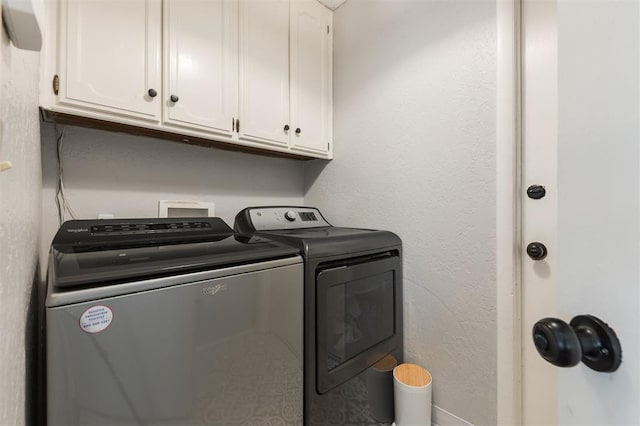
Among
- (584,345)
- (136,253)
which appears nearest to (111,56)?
(136,253)

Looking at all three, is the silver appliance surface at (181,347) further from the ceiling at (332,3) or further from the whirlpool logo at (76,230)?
the ceiling at (332,3)

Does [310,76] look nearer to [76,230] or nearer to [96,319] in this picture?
[76,230]

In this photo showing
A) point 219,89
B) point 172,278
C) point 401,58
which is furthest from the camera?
point 401,58

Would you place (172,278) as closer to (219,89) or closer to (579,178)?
(579,178)

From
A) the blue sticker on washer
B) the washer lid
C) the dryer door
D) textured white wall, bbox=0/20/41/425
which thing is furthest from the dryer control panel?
textured white wall, bbox=0/20/41/425

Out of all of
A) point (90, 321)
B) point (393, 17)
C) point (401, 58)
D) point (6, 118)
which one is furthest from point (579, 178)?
point (393, 17)

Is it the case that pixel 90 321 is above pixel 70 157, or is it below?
below

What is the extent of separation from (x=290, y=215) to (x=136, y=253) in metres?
0.93

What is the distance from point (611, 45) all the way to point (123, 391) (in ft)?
3.60

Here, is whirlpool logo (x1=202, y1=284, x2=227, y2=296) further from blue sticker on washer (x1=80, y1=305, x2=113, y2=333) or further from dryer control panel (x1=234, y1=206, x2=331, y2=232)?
dryer control panel (x1=234, y1=206, x2=331, y2=232)

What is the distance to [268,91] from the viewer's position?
4.92 feet

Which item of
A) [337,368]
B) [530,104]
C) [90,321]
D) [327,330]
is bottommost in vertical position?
[337,368]

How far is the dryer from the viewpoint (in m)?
1.04

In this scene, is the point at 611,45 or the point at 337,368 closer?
the point at 611,45
